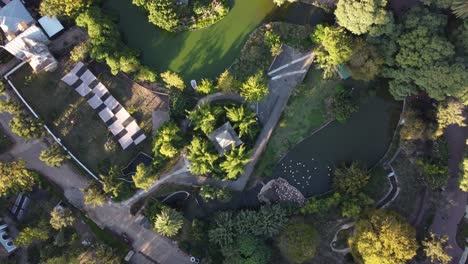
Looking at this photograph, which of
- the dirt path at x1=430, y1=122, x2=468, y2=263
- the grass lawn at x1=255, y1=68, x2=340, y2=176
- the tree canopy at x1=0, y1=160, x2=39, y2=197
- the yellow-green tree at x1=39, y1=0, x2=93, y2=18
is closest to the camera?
the tree canopy at x1=0, y1=160, x2=39, y2=197

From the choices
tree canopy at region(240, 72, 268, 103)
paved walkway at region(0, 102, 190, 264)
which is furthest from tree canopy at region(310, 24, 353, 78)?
paved walkway at region(0, 102, 190, 264)

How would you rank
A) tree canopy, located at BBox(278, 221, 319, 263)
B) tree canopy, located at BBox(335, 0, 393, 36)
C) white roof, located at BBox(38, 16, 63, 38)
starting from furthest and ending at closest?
white roof, located at BBox(38, 16, 63, 38)
tree canopy, located at BBox(278, 221, 319, 263)
tree canopy, located at BBox(335, 0, 393, 36)

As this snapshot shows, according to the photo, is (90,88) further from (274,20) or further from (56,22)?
(274,20)

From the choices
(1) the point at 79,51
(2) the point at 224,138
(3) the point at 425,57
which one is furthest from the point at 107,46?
(3) the point at 425,57

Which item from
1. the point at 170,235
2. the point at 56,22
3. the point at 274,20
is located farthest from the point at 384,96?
the point at 56,22

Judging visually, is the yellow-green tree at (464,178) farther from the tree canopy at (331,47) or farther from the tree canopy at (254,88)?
the tree canopy at (254,88)

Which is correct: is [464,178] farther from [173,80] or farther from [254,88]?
[173,80]

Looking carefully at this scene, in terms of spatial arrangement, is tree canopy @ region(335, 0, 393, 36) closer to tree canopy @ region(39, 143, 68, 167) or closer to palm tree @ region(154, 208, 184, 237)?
palm tree @ region(154, 208, 184, 237)
